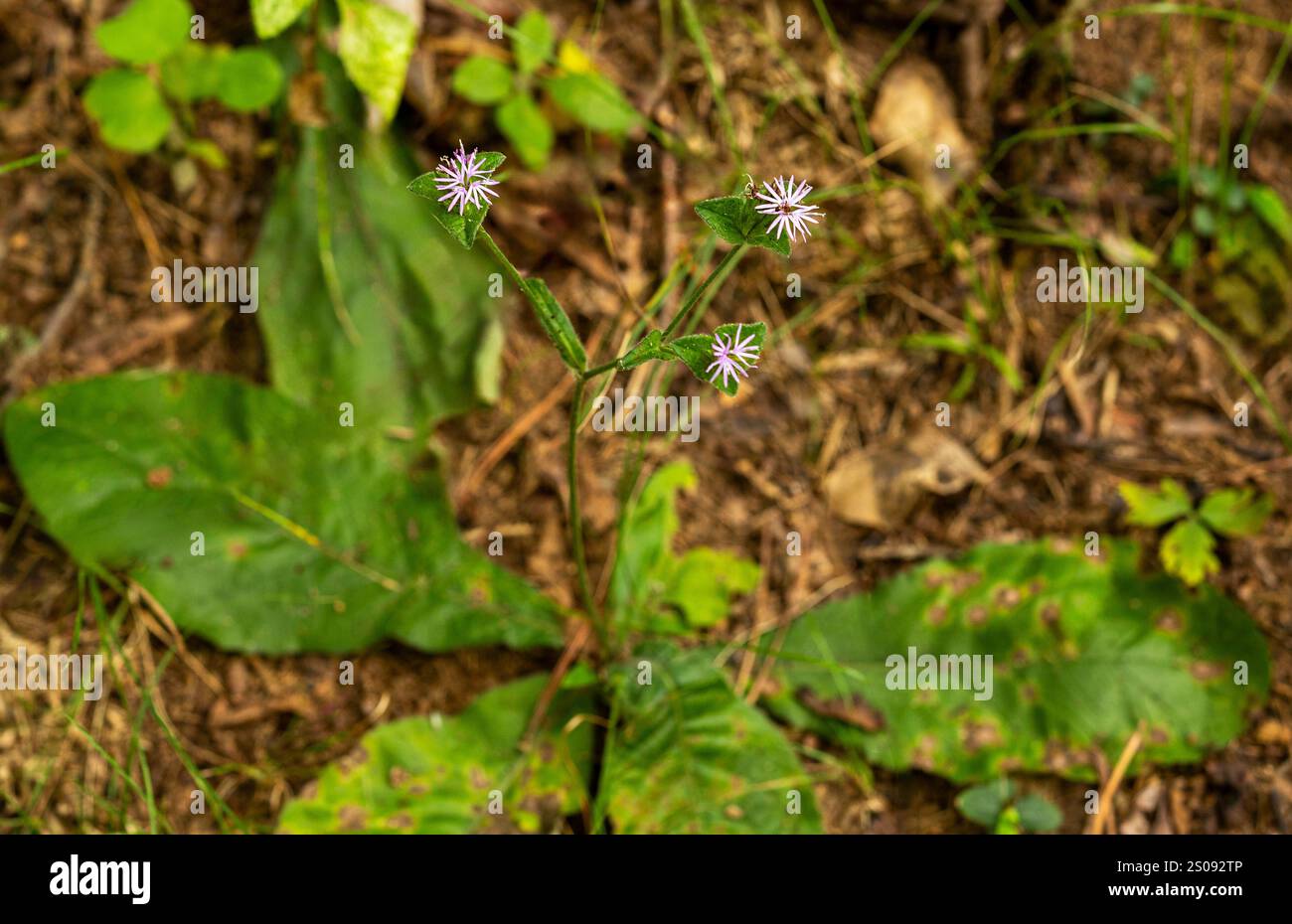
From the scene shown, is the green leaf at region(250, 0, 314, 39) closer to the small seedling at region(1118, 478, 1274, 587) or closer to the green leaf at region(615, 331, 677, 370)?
the green leaf at region(615, 331, 677, 370)

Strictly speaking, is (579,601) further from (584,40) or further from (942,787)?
(584,40)

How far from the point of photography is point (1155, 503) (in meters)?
2.79

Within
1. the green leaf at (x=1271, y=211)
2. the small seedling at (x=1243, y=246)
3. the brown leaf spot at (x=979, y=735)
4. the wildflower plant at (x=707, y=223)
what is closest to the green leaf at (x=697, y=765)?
the brown leaf spot at (x=979, y=735)

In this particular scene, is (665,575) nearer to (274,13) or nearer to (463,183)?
(463,183)

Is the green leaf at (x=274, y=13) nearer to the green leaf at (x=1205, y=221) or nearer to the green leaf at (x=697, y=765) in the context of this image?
the green leaf at (x=697, y=765)

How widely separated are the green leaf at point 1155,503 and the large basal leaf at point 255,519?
1.57 metres

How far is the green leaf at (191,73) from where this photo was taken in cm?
262

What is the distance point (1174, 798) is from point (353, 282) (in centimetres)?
251

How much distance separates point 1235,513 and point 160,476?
2783 mm

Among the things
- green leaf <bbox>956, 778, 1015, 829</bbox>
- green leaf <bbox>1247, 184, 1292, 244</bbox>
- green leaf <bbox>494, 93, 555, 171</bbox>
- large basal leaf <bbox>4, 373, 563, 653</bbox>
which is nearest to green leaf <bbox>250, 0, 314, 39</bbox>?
green leaf <bbox>494, 93, 555, 171</bbox>

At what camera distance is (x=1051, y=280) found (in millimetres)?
2998

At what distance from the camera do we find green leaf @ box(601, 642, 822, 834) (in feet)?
7.98

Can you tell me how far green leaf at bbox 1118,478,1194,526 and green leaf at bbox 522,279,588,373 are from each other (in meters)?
1.75
